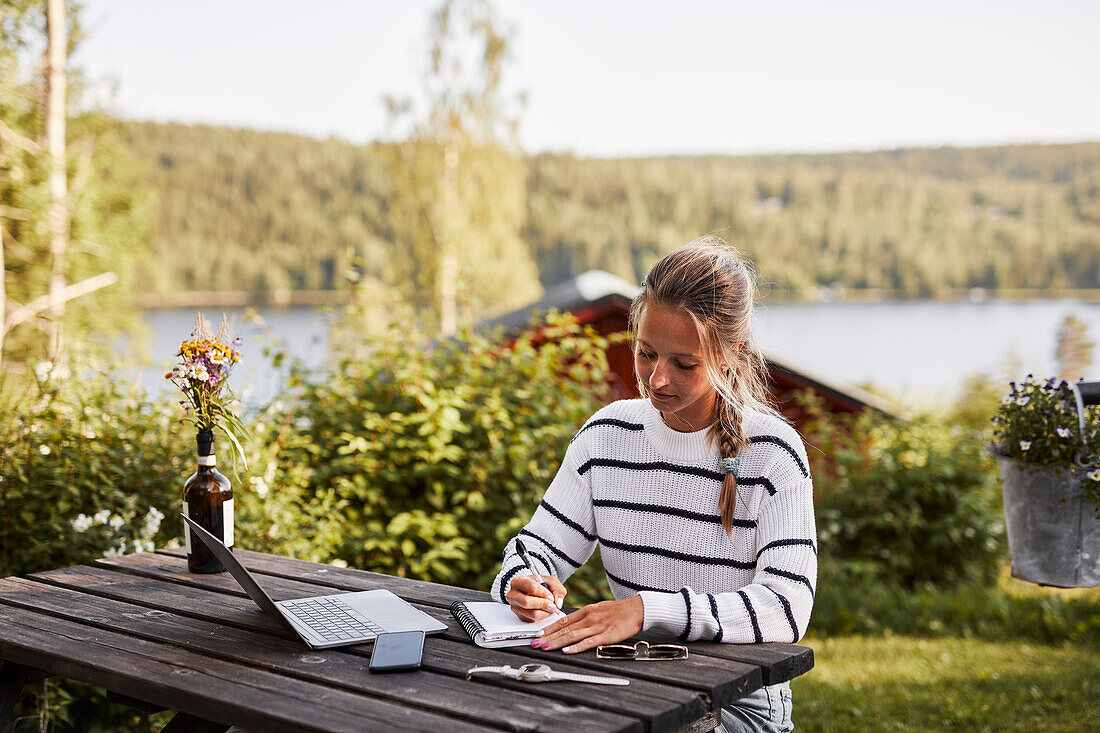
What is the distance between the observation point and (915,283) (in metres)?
38.5

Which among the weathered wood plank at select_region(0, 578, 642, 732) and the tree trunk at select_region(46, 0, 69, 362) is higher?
the tree trunk at select_region(46, 0, 69, 362)

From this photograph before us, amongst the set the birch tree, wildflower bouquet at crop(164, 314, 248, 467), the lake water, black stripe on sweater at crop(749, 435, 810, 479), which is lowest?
black stripe on sweater at crop(749, 435, 810, 479)

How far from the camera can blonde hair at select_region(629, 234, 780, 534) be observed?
1814mm

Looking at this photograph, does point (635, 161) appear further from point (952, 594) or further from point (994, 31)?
point (952, 594)

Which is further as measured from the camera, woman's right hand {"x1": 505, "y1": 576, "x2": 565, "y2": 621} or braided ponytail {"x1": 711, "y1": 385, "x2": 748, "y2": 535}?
braided ponytail {"x1": 711, "y1": 385, "x2": 748, "y2": 535}

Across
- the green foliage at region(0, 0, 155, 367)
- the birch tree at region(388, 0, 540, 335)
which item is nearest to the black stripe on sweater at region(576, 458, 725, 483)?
the green foliage at region(0, 0, 155, 367)

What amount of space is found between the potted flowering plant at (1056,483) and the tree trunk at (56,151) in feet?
35.5

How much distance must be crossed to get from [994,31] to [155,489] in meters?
57.1

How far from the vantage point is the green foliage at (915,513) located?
17.7 ft

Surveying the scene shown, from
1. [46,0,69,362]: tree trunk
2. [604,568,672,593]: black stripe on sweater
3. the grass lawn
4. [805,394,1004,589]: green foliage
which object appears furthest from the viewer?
[46,0,69,362]: tree trunk

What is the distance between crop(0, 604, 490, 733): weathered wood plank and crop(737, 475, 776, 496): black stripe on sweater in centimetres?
81

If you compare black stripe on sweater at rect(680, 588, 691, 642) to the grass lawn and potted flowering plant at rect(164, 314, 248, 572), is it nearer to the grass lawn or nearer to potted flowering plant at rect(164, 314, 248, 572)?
potted flowering plant at rect(164, 314, 248, 572)

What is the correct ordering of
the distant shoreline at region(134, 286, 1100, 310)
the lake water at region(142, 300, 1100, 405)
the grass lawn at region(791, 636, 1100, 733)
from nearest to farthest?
the grass lawn at region(791, 636, 1100, 733) → the lake water at region(142, 300, 1100, 405) → the distant shoreline at region(134, 286, 1100, 310)

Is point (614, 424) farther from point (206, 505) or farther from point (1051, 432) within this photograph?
point (1051, 432)
